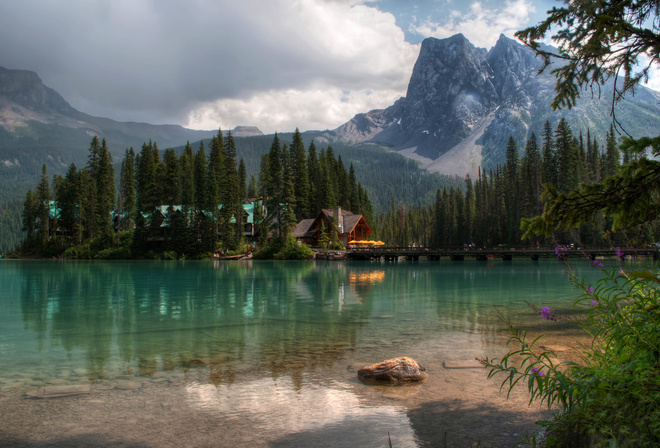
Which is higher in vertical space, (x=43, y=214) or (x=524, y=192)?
(x=524, y=192)

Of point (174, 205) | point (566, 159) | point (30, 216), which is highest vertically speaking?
point (566, 159)

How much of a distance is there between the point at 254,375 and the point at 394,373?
2.96 meters

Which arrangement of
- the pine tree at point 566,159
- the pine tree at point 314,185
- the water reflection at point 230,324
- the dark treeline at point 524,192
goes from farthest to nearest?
the pine tree at point 314,185 → the dark treeline at point 524,192 → the pine tree at point 566,159 → the water reflection at point 230,324

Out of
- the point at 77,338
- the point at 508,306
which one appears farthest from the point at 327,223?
the point at 77,338

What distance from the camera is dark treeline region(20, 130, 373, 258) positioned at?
8075 centimetres

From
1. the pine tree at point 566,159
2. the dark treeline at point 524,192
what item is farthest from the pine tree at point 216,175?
the pine tree at point 566,159

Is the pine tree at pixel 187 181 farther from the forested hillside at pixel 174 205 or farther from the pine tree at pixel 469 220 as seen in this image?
the pine tree at pixel 469 220

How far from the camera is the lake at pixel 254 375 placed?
6.64m

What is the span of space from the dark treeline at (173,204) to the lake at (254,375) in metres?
59.9

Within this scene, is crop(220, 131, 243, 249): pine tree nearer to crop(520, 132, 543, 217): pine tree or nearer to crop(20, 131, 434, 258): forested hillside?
crop(20, 131, 434, 258): forested hillside

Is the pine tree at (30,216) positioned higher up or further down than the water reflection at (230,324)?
higher up

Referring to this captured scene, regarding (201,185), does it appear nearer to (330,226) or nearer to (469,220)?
(330,226)

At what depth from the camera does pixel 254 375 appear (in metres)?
9.67

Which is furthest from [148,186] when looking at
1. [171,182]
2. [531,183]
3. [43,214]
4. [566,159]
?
[566,159]
